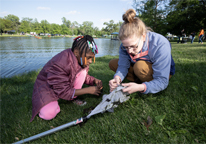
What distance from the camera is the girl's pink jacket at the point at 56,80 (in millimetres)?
1964

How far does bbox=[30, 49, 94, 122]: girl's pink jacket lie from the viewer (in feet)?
6.44

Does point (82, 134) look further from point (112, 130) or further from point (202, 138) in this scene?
point (202, 138)

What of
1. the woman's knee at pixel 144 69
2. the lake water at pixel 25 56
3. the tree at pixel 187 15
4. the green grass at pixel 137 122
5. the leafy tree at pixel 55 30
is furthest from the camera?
the leafy tree at pixel 55 30

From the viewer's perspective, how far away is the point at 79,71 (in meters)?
2.28

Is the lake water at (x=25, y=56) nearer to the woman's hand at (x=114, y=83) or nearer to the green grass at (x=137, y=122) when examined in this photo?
the green grass at (x=137, y=122)

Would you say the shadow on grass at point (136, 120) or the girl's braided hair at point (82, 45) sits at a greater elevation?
the girl's braided hair at point (82, 45)

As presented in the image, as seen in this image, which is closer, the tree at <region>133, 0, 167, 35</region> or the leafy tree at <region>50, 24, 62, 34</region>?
the tree at <region>133, 0, 167, 35</region>

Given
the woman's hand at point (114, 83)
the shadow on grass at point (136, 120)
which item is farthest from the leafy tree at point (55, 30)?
the woman's hand at point (114, 83)

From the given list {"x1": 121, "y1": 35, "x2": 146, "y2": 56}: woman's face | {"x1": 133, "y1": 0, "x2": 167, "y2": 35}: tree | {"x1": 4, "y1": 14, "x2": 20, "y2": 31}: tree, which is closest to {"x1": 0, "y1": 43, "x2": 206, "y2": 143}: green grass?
{"x1": 121, "y1": 35, "x2": 146, "y2": 56}: woman's face

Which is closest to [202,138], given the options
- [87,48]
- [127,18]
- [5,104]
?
[127,18]

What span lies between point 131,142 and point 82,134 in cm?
62

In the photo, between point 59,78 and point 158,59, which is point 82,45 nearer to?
point 59,78

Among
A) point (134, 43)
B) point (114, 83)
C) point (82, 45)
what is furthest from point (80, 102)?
point (134, 43)

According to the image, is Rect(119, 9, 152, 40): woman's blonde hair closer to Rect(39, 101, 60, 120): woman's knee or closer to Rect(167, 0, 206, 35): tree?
Rect(39, 101, 60, 120): woman's knee
